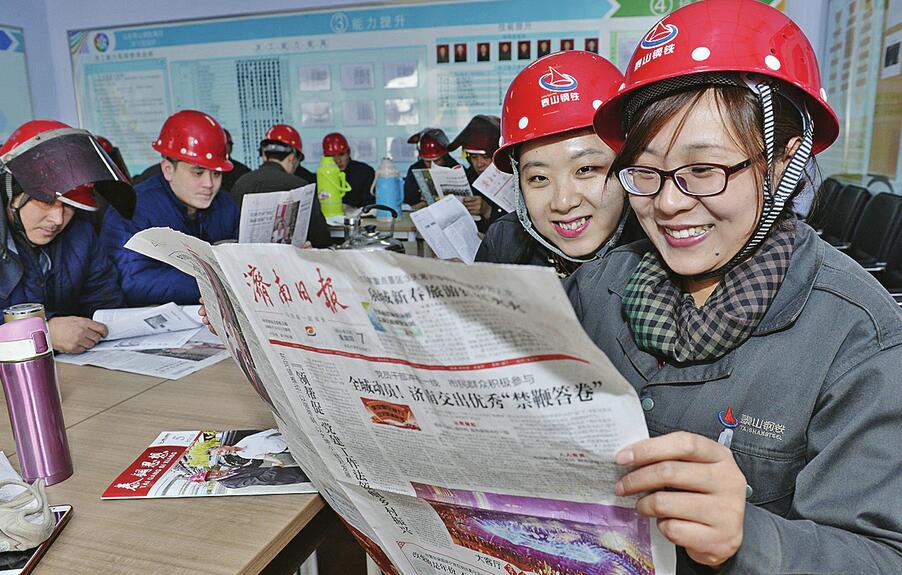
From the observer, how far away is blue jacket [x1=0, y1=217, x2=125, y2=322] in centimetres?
170

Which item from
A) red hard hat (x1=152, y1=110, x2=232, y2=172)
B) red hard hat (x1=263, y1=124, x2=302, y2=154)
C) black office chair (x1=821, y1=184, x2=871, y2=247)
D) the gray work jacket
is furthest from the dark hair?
red hard hat (x1=263, y1=124, x2=302, y2=154)

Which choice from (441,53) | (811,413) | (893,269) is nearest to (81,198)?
(811,413)

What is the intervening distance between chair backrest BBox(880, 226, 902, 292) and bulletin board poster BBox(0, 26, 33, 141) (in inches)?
256

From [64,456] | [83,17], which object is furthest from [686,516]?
[83,17]

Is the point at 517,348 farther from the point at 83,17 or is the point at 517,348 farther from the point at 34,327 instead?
the point at 83,17

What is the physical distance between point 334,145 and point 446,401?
5.14 metres

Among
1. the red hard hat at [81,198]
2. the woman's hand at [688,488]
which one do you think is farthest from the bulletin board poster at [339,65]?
the woman's hand at [688,488]

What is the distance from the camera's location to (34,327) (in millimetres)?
879

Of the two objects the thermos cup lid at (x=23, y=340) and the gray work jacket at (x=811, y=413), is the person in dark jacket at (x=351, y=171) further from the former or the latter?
the gray work jacket at (x=811, y=413)

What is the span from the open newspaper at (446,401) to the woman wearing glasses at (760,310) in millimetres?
147

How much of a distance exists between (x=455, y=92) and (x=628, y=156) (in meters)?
4.75

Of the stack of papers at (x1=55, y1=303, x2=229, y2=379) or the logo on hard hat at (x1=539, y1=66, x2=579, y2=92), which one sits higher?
the logo on hard hat at (x1=539, y1=66, x2=579, y2=92)

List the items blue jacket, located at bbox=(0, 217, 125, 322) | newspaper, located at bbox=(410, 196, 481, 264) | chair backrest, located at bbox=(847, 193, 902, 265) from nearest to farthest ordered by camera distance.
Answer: blue jacket, located at bbox=(0, 217, 125, 322)
newspaper, located at bbox=(410, 196, 481, 264)
chair backrest, located at bbox=(847, 193, 902, 265)

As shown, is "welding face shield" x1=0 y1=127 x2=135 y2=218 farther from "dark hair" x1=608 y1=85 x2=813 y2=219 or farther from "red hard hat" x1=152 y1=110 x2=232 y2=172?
"dark hair" x1=608 y1=85 x2=813 y2=219
